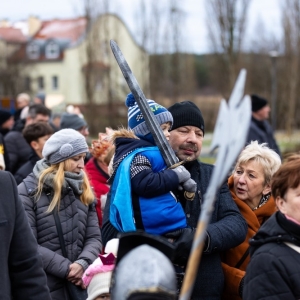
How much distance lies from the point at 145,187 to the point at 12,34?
200 ft

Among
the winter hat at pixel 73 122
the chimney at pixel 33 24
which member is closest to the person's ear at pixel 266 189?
the winter hat at pixel 73 122

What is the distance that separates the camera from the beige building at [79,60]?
3316cm

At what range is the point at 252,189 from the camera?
4.06m

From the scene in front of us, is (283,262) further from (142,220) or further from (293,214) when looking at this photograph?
(142,220)

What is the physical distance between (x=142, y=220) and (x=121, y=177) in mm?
253

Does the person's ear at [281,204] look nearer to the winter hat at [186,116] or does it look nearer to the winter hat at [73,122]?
the winter hat at [186,116]

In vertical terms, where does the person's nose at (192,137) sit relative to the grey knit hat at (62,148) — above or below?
above

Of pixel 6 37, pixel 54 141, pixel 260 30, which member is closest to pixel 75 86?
pixel 6 37

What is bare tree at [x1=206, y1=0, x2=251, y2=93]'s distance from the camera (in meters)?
28.6

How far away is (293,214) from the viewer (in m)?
2.84

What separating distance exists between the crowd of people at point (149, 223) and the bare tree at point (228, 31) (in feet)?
81.8

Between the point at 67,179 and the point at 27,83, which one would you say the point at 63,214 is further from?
the point at 27,83

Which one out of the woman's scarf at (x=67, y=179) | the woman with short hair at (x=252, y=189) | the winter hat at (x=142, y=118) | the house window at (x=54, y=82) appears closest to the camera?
the winter hat at (x=142, y=118)

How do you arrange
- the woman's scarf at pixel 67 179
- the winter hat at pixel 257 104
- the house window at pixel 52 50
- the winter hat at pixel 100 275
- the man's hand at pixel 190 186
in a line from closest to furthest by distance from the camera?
the winter hat at pixel 100 275 → the man's hand at pixel 190 186 → the woman's scarf at pixel 67 179 → the winter hat at pixel 257 104 → the house window at pixel 52 50
